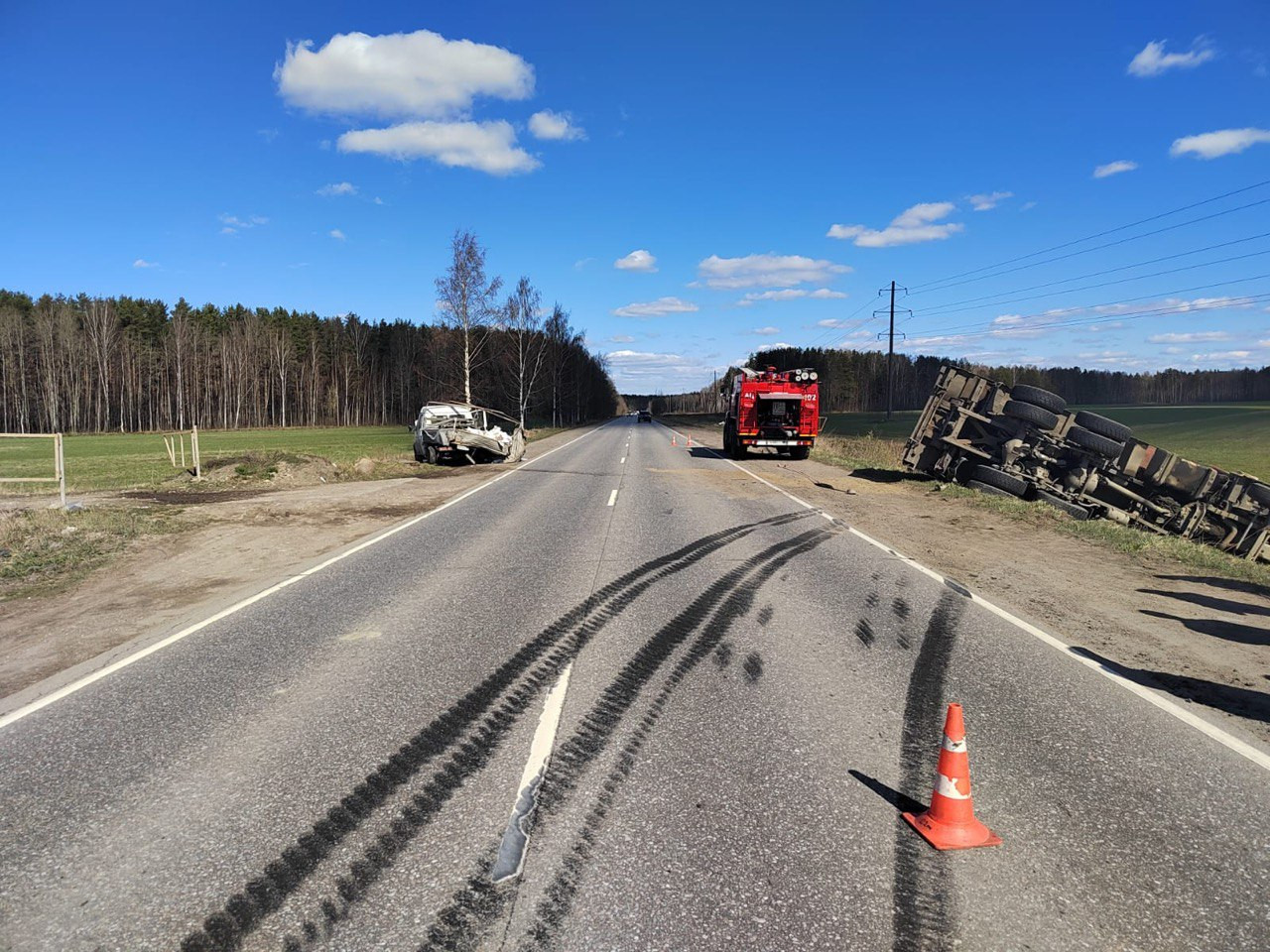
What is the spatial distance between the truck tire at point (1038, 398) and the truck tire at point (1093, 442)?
28.6 inches

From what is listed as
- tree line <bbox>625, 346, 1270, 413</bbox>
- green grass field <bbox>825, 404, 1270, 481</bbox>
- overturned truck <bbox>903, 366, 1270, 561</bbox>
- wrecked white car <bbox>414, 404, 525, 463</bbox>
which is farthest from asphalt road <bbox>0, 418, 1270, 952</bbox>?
tree line <bbox>625, 346, 1270, 413</bbox>

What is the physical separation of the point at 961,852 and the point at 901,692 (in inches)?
71.8

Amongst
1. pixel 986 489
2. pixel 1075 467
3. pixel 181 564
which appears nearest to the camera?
pixel 181 564

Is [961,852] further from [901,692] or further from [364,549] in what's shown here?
[364,549]

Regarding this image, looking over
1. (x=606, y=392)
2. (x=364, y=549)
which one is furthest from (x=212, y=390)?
(x=364, y=549)

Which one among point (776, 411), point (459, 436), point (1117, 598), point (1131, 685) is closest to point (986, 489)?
point (1117, 598)

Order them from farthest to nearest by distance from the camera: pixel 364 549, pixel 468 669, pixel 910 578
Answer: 1. pixel 364 549
2. pixel 910 578
3. pixel 468 669

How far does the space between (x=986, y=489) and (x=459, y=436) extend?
16278 mm

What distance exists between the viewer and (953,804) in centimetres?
307

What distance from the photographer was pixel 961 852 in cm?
298

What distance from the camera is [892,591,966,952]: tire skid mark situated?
98.5 inches

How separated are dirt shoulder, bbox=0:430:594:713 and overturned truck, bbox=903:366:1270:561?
474 inches

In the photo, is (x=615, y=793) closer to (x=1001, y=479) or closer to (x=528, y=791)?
(x=528, y=791)

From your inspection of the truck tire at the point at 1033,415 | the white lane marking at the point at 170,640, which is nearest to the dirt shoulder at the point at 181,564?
the white lane marking at the point at 170,640
